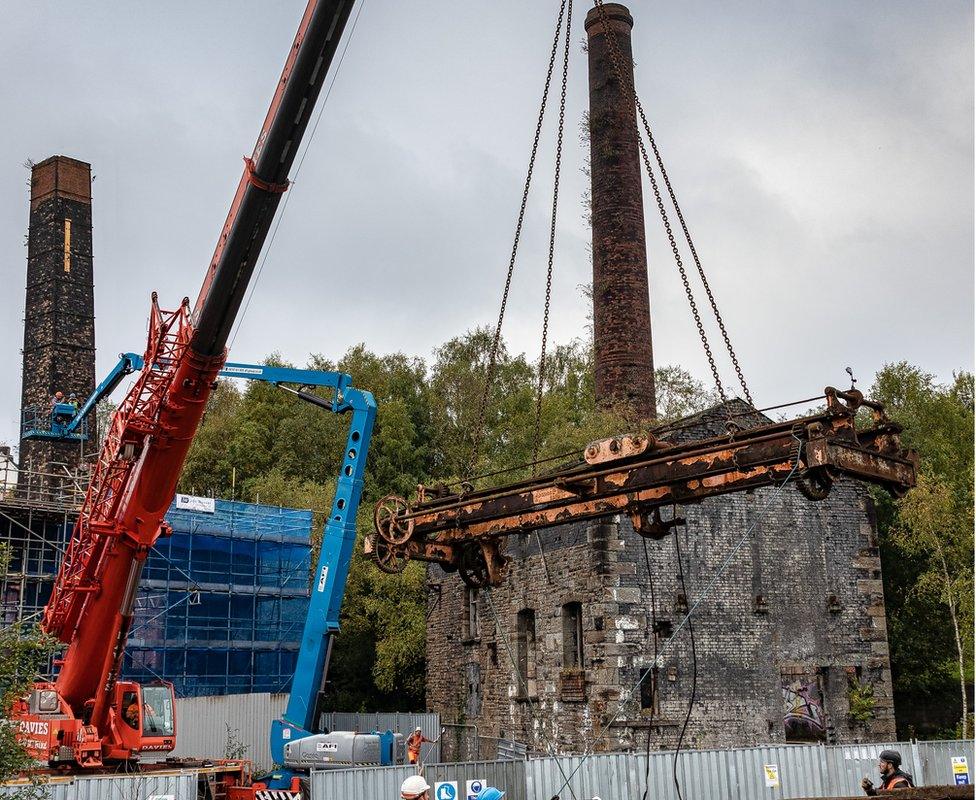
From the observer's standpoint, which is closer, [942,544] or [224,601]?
[942,544]

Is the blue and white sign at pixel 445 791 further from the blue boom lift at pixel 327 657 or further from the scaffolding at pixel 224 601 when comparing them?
the scaffolding at pixel 224 601

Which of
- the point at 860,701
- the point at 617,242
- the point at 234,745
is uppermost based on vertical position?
the point at 617,242

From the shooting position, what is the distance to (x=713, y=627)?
19.9 meters

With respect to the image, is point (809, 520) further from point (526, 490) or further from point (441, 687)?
point (526, 490)

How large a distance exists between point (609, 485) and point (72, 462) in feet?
92.5

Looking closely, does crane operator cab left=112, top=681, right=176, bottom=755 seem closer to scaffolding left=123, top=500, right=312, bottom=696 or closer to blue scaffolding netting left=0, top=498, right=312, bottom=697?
blue scaffolding netting left=0, top=498, right=312, bottom=697

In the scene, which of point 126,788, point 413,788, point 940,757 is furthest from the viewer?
point 940,757

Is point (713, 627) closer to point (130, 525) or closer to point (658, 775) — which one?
point (658, 775)

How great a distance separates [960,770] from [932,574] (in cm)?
1014

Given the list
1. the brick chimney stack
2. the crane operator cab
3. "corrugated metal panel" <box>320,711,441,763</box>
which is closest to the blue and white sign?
the crane operator cab

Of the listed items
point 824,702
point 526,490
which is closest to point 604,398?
point 824,702

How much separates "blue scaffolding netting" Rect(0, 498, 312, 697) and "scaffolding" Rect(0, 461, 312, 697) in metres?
0.03

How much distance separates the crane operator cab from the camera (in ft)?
52.2

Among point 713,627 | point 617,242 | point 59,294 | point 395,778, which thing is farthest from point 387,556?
point 59,294
